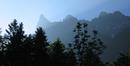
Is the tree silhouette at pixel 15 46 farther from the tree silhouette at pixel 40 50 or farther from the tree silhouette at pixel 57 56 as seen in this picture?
the tree silhouette at pixel 57 56

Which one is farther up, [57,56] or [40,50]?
[40,50]

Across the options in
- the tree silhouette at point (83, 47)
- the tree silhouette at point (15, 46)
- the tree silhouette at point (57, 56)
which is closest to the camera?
the tree silhouette at point (15, 46)

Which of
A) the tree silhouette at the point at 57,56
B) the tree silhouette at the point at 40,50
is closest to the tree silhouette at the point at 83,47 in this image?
the tree silhouette at the point at 57,56

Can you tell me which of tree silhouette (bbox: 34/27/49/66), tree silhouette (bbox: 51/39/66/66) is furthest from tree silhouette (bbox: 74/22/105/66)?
tree silhouette (bbox: 34/27/49/66)

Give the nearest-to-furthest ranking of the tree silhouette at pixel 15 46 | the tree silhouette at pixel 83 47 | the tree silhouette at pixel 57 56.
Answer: the tree silhouette at pixel 15 46
the tree silhouette at pixel 57 56
the tree silhouette at pixel 83 47

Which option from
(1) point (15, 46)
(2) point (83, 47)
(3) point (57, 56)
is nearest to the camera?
(1) point (15, 46)

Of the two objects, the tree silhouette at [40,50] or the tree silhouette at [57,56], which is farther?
the tree silhouette at [57,56]

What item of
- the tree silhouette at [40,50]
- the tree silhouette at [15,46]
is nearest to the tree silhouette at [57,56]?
the tree silhouette at [40,50]

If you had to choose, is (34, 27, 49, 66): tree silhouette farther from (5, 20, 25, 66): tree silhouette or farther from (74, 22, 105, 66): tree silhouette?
(74, 22, 105, 66): tree silhouette

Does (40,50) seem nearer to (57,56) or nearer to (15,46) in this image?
(15,46)

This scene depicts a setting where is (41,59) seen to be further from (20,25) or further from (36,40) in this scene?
(20,25)

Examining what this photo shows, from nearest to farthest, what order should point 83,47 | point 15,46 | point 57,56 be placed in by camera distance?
point 15,46
point 57,56
point 83,47

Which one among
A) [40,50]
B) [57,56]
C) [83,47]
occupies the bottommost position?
[57,56]

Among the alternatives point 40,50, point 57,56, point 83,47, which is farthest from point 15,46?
point 83,47
